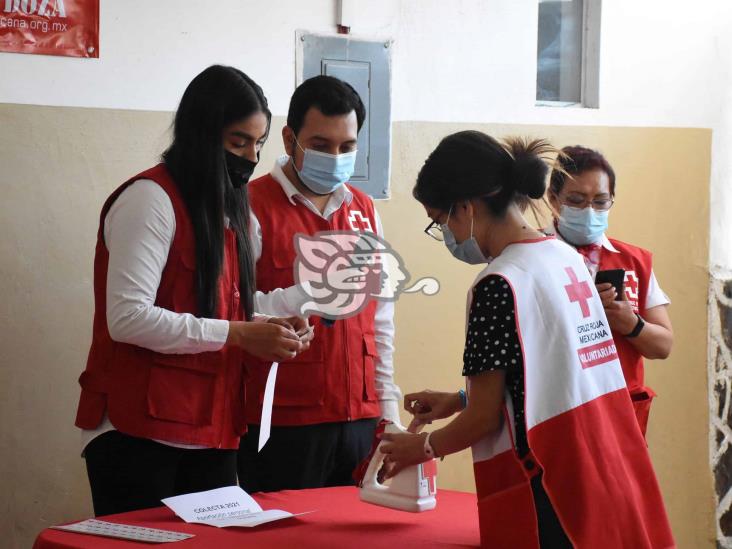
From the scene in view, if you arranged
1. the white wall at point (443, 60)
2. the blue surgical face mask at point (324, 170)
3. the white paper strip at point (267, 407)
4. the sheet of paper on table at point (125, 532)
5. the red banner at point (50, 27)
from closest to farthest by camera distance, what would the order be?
the sheet of paper on table at point (125, 532) < the white paper strip at point (267, 407) < the blue surgical face mask at point (324, 170) < the red banner at point (50, 27) < the white wall at point (443, 60)

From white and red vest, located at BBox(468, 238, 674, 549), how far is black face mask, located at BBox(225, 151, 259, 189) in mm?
710

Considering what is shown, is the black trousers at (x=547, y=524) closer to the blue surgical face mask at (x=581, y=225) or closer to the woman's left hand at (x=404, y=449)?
the woman's left hand at (x=404, y=449)

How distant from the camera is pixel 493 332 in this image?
1.54m

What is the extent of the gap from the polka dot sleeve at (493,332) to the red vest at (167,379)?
0.64 m

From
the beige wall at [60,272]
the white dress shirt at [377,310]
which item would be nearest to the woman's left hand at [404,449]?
the white dress shirt at [377,310]

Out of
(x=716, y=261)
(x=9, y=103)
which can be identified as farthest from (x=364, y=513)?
(x=716, y=261)

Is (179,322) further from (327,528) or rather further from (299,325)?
(327,528)

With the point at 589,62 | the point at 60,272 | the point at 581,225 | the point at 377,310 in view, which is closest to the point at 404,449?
the point at 377,310

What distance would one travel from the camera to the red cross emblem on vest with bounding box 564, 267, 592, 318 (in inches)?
63.2

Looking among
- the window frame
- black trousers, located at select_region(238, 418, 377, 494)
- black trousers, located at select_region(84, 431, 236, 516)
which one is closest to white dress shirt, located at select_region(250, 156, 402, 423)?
black trousers, located at select_region(238, 418, 377, 494)

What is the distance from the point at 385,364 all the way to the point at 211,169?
0.71 meters

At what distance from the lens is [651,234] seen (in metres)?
3.63

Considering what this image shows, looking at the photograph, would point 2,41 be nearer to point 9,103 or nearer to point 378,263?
point 9,103

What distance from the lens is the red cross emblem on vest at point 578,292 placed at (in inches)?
63.2
